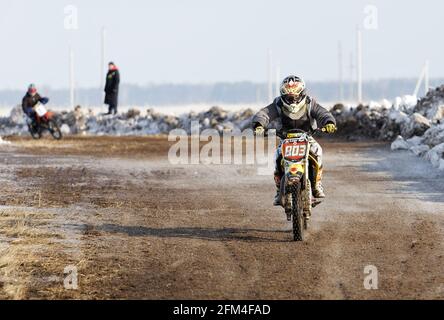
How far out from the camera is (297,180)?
11.7 meters

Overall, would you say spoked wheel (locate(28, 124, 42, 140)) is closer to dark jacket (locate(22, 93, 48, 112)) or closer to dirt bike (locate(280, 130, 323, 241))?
dark jacket (locate(22, 93, 48, 112))

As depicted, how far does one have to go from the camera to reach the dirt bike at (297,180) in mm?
11711

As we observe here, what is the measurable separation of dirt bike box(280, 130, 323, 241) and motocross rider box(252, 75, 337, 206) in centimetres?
26

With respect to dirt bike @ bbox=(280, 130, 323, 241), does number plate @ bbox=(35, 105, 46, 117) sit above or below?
above

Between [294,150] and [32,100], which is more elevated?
[32,100]

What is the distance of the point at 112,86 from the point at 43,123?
664 cm

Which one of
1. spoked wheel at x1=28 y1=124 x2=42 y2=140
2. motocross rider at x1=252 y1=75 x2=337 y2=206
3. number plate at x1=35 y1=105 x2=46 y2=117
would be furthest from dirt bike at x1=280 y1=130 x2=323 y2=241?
spoked wheel at x1=28 y1=124 x2=42 y2=140

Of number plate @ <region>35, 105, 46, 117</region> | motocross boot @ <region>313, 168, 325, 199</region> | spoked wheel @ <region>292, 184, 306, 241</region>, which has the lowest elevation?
spoked wheel @ <region>292, 184, 306, 241</region>

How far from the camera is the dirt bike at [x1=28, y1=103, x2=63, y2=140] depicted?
3123cm

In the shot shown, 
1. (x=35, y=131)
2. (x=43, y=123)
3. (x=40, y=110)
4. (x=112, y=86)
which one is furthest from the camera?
(x=112, y=86)

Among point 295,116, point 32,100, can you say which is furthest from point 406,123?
point 295,116

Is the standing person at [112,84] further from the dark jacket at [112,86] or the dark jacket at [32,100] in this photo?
the dark jacket at [32,100]
